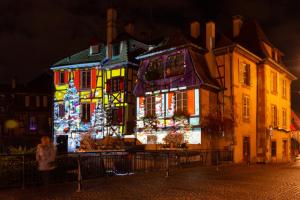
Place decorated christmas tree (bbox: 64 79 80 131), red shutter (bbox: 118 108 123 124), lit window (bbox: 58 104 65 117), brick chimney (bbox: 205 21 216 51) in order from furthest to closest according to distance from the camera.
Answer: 1. lit window (bbox: 58 104 65 117)
2. decorated christmas tree (bbox: 64 79 80 131)
3. red shutter (bbox: 118 108 123 124)
4. brick chimney (bbox: 205 21 216 51)

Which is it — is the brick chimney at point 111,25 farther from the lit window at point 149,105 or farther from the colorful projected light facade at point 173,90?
the lit window at point 149,105

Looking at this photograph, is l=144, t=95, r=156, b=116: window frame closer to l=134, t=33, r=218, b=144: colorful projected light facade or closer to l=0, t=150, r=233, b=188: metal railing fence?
l=134, t=33, r=218, b=144: colorful projected light facade

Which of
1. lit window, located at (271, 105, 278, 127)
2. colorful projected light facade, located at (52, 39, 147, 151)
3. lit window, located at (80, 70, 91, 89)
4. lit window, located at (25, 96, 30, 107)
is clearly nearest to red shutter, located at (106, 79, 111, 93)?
colorful projected light facade, located at (52, 39, 147, 151)

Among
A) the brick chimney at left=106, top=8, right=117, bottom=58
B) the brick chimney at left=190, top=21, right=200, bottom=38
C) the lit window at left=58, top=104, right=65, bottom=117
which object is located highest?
the brick chimney at left=106, top=8, right=117, bottom=58

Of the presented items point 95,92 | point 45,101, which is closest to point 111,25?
point 95,92

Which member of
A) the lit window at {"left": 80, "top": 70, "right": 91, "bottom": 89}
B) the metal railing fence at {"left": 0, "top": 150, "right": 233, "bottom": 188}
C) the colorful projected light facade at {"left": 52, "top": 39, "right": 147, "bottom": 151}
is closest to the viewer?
the metal railing fence at {"left": 0, "top": 150, "right": 233, "bottom": 188}

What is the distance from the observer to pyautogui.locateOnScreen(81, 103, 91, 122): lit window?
4044 centimetres

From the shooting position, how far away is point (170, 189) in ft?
44.3

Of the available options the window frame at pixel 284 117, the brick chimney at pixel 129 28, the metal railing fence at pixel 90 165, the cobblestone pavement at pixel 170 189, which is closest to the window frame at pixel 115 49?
the brick chimney at pixel 129 28

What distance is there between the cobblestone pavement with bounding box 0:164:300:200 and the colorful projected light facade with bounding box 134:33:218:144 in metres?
12.2

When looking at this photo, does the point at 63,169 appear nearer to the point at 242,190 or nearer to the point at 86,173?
the point at 86,173

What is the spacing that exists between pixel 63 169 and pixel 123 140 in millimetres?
20393

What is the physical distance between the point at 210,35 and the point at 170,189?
19847 mm

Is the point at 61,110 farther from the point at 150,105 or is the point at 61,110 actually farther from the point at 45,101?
the point at 45,101
